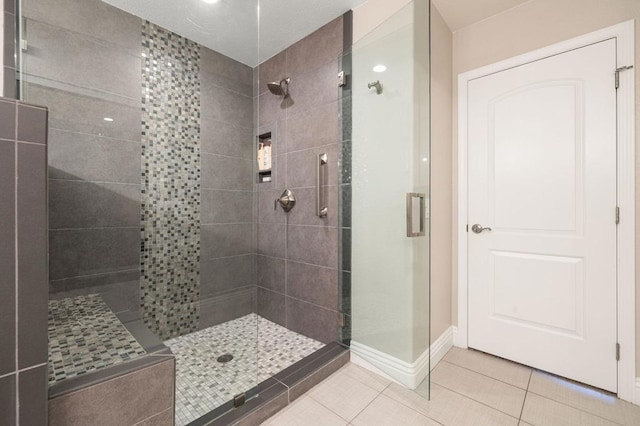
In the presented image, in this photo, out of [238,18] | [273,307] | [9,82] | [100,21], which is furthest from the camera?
[273,307]

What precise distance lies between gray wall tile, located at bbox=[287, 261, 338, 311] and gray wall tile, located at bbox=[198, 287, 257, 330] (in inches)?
15.4

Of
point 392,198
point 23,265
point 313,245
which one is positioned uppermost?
point 392,198

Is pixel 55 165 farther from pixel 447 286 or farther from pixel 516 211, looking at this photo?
pixel 516 211

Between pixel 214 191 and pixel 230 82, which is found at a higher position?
pixel 230 82

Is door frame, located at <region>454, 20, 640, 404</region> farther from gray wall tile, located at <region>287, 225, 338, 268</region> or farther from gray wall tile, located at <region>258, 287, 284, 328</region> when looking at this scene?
gray wall tile, located at <region>258, 287, 284, 328</region>

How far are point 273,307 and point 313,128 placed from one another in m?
1.66

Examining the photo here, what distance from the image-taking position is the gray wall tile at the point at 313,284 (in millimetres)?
2139

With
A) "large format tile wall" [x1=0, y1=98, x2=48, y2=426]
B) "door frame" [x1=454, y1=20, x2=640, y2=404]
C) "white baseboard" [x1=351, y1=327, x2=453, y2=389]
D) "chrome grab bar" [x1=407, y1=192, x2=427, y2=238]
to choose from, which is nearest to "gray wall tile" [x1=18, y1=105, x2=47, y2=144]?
"large format tile wall" [x1=0, y1=98, x2=48, y2=426]

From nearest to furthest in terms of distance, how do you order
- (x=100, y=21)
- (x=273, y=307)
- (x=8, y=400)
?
(x=8, y=400), (x=100, y=21), (x=273, y=307)

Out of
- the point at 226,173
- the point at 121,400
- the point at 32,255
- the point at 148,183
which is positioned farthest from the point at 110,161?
the point at 121,400

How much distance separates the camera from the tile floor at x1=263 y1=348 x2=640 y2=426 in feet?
4.61

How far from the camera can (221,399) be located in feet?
4.52

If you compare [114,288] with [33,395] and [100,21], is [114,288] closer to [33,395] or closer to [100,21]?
[33,395]

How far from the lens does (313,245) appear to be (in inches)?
89.2
